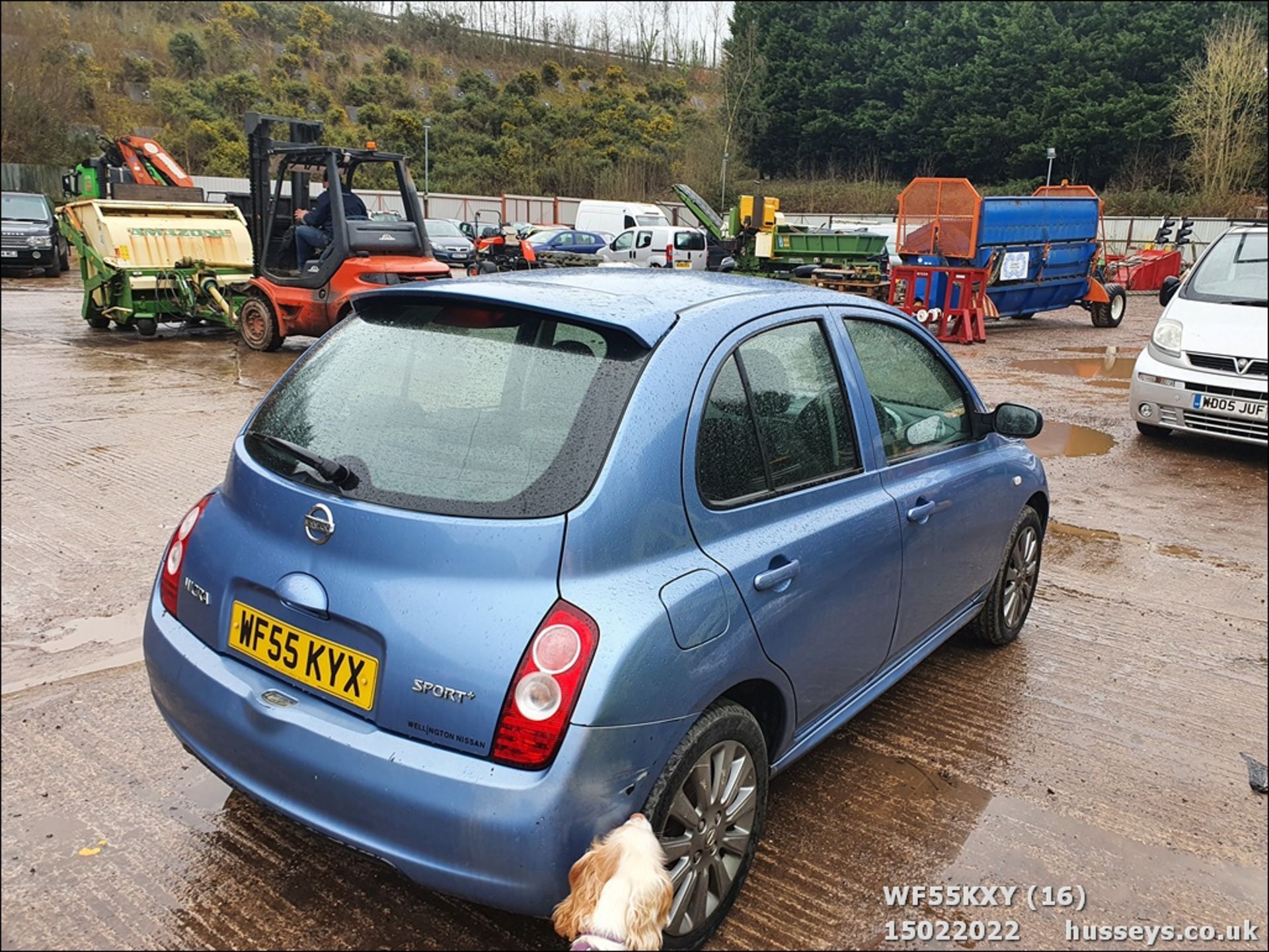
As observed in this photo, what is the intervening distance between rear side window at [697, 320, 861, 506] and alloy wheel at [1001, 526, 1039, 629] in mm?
1584

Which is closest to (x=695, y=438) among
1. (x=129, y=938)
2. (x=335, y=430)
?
(x=335, y=430)

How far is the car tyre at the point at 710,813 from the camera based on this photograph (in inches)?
84.0

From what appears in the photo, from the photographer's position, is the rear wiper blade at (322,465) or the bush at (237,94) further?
the bush at (237,94)

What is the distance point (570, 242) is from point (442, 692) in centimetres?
2603

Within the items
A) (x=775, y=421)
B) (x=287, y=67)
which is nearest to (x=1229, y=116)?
(x=775, y=421)

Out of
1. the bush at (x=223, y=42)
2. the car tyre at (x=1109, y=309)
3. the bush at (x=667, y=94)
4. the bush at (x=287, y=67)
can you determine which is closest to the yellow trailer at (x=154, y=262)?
the car tyre at (x=1109, y=309)

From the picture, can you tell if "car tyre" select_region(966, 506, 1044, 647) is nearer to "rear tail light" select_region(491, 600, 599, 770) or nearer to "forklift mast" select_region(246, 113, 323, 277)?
"rear tail light" select_region(491, 600, 599, 770)

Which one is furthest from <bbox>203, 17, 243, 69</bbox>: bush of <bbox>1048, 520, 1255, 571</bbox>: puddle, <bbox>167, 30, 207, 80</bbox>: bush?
<bbox>1048, 520, 1255, 571</bbox>: puddle

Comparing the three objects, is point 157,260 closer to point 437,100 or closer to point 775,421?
point 775,421

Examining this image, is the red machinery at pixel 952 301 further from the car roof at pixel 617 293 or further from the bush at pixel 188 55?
the bush at pixel 188 55

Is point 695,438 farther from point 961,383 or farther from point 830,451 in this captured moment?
point 961,383

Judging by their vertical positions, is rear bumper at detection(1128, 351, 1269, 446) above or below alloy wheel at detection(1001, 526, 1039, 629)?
above

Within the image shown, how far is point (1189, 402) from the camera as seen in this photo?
7.04 m

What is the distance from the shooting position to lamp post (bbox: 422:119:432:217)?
44344mm
